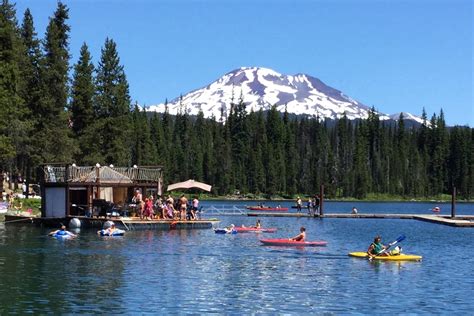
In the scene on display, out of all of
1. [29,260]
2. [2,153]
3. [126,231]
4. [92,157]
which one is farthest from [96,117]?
[29,260]

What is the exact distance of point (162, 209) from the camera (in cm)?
6469

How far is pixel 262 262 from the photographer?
4206 centimetres

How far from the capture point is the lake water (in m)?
28.5

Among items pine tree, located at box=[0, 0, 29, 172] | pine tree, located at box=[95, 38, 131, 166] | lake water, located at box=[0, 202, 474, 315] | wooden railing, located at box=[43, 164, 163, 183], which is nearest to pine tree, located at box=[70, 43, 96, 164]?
pine tree, located at box=[95, 38, 131, 166]

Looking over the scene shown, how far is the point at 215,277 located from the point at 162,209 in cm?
2950

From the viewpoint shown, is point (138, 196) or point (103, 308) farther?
point (138, 196)

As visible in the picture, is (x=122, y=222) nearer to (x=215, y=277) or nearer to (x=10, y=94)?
(x=10, y=94)

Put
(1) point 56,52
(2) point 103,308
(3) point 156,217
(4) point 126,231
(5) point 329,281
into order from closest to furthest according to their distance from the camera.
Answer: (2) point 103,308, (5) point 329,281, (4) point 126,231, (3) point 156,217, (1) point 56,52

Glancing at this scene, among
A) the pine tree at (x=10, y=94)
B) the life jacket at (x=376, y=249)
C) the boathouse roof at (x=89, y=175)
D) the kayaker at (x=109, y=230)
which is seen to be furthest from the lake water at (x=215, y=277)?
the pine tree at (x=10, y=94)

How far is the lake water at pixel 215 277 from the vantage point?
28.5m

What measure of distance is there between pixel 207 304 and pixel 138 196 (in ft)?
118

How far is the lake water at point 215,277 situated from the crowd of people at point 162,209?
5.75m

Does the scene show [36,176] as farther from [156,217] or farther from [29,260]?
[29,260]

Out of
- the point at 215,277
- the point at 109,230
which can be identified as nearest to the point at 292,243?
the point at 109,230
